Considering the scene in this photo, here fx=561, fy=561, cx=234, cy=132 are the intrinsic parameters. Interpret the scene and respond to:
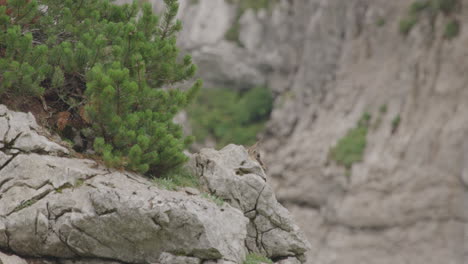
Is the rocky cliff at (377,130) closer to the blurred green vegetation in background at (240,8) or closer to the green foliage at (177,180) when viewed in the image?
the blurred green vegetation in background at (240,8)

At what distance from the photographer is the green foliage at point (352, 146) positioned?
33969 mm

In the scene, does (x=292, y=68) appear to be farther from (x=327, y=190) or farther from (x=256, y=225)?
(x=256, y=225)

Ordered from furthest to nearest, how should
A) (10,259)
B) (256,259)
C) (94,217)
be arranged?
(256,259)
(94,217)
(10,259)

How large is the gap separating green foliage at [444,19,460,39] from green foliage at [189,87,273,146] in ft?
59.9

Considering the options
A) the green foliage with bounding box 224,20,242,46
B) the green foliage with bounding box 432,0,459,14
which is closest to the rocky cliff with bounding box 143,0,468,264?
the green foliage with bounding box 432,0,459,14

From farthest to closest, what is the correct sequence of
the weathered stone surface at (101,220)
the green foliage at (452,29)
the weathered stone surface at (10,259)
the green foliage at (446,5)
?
the green foliage at (446,5)
the green foliage at (452,29)
the weathered stone surface at (101,220)
the weathered stone surface at (10,259)

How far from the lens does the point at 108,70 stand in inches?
370

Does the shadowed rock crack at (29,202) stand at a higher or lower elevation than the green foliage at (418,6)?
lower

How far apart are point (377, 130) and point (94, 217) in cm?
2785

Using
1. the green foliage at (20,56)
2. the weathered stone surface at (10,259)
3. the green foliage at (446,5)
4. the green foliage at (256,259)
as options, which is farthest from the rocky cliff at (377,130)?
the weathered stone surface at (10,259)

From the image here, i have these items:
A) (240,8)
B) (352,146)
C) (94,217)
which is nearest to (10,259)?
(94,217)

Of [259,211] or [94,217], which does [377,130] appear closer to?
[259,211]

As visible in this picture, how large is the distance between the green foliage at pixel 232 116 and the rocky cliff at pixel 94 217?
1488 inches

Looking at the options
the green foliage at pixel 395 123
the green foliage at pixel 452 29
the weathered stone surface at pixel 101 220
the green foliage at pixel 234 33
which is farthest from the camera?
the green foliage at pixel 234 33
